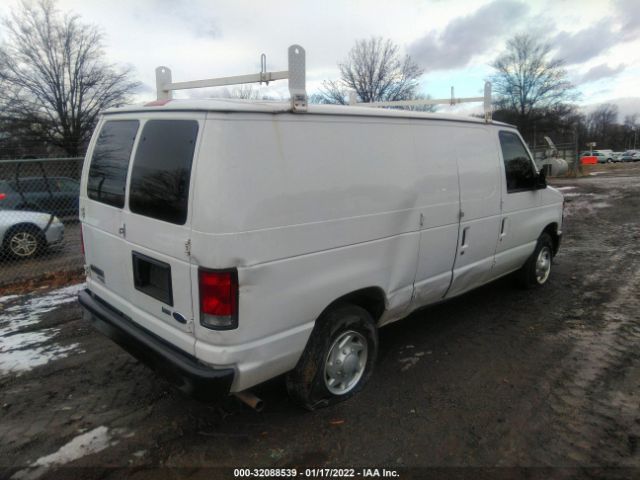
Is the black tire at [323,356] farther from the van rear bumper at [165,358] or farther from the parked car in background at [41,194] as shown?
the parked car in background at [41,194]

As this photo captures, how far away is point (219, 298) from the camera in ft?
8.42

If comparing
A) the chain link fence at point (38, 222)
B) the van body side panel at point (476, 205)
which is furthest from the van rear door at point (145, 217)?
the chain link fence at point (38, 222)

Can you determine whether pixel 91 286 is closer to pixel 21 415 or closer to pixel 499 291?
pixel 21 415

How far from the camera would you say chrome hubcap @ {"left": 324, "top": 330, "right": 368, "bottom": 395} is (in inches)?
129

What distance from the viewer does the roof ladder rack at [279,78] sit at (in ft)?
9.36

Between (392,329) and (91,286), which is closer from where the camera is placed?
(91,286)

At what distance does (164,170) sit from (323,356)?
1.61m

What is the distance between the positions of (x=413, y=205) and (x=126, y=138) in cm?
216

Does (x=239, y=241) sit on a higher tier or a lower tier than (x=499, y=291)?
higher

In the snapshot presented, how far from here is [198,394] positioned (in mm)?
2629

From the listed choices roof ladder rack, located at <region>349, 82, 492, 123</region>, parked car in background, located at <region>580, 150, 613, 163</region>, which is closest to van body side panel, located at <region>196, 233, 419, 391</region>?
roof ladder rack, located at <region>349, 82, 492, 123</region>

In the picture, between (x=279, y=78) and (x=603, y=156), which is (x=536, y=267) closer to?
(x=279, y=78)

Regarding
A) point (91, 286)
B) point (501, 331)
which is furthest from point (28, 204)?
point (501, 331)

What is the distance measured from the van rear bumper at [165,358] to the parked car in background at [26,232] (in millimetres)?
5247
